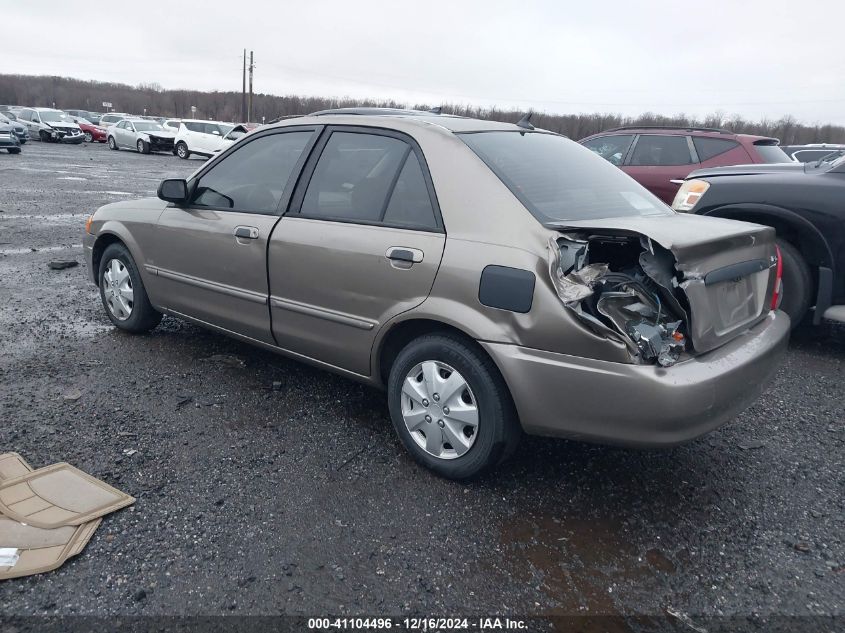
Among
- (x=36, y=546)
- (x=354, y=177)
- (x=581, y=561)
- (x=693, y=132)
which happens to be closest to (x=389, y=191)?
(x=354, y=177)

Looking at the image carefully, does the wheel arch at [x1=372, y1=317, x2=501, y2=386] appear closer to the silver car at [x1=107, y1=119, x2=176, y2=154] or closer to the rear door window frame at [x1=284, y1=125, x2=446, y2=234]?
the rear door window frame at [x1=284, y1=125, x2=446, y2=234]

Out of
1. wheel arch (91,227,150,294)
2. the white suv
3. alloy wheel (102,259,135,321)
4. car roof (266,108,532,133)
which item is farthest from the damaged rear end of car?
the white suv

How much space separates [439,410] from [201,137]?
28736mm

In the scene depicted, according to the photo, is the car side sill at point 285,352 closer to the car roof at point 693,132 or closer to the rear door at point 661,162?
the rear door at point 661,162

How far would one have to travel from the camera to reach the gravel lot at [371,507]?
2.44 m

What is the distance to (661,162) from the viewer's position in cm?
945

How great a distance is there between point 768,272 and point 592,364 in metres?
1.48

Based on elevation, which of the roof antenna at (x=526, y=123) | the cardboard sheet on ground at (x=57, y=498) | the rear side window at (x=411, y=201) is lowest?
the cardboard sheet on ground at (x=57, y=498)

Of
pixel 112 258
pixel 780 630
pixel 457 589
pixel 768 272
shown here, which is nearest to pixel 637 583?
pixel 780 630

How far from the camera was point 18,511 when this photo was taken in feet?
9.11

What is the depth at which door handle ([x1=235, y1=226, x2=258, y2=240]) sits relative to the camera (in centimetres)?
386

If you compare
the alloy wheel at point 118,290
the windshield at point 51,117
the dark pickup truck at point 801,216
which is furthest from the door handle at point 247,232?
the windshield at point 51,117

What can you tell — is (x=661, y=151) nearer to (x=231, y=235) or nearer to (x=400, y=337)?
(x=231, y=235)

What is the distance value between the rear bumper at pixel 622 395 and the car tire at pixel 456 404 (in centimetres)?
10
